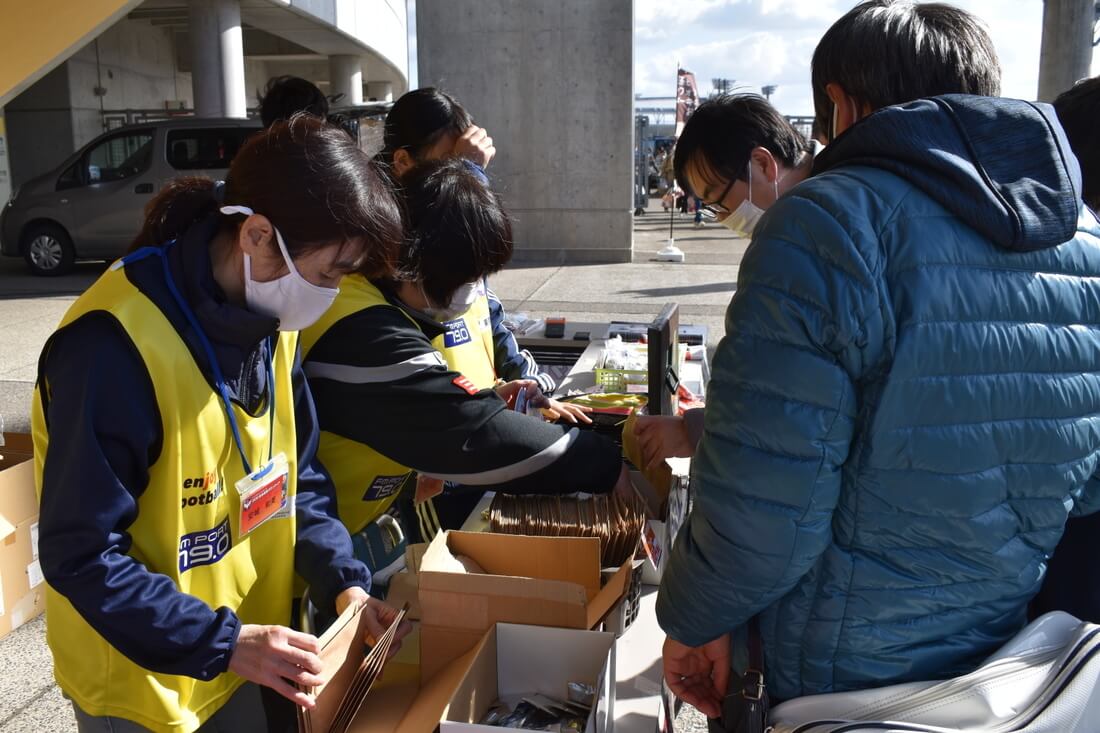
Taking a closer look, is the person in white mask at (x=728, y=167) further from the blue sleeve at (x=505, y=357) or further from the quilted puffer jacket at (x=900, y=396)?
the blue sleeve at (x=505, y=357)

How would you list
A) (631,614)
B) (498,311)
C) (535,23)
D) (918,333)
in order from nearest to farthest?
(918,333)
(631,614)
(498,311)
(535,23)

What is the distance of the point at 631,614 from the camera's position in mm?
1788

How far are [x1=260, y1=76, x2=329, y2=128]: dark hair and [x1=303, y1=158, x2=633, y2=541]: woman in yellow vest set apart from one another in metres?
1.02

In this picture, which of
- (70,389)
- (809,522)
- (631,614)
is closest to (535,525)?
(631,614)

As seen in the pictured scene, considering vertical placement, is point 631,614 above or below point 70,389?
below

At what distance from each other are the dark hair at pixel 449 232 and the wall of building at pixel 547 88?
10.4 meters

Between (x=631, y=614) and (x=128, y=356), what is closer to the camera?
(x=128, y=356)

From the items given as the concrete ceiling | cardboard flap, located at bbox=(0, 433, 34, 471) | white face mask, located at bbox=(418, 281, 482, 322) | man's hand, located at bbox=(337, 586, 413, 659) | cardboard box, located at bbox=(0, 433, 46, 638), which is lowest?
cardboard box, located at bbox=(0, 433, 46, 638)

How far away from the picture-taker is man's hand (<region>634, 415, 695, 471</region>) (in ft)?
6.86

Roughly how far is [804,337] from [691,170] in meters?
1.12

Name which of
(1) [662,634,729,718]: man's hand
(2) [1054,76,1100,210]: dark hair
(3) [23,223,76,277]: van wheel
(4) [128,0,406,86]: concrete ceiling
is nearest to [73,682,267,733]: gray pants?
(1) [662,634,729,718]: man's hand

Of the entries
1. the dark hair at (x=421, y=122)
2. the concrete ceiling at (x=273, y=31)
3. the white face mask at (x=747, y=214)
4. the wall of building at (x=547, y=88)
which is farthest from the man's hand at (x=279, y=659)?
the concrete ceiling at (x=273, y=31)

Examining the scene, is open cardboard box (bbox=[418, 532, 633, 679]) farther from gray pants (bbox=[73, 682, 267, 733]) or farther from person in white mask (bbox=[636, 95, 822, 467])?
person in white mask (bbox=[636, 95, 822, 467])

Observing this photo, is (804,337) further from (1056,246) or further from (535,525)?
(535,525)
